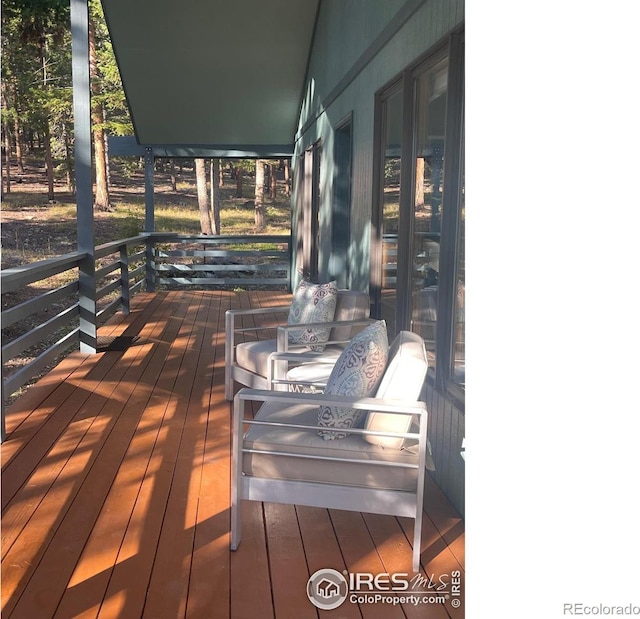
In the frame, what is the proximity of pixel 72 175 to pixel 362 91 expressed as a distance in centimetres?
2231

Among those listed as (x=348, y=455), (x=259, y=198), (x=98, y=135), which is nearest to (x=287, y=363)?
(x=348, y=455)

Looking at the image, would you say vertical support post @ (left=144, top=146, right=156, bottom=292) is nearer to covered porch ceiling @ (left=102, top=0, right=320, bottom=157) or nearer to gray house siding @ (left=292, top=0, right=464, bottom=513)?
covered porch ceiling @ (left=102, top=0, right=320, bottom=157)

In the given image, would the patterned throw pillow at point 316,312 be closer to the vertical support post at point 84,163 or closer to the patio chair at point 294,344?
the patio chair at point 294,344

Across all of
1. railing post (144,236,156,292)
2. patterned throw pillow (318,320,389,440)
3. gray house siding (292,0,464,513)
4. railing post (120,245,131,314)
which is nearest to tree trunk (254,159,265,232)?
railing post (144,236,156,292)

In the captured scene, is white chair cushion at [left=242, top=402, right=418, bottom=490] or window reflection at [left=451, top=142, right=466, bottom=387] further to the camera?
window reflection at [left=451, top=142, right=466, bottom=387]

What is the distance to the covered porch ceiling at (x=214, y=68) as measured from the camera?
811cm

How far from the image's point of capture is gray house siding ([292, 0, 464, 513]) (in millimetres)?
3289

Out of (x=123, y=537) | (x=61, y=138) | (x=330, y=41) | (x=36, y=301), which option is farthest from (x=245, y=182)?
(x=123, y=537)

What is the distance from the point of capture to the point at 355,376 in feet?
9.10

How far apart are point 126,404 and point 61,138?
2094 centimetres

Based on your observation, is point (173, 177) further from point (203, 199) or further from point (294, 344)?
point (294, 344)

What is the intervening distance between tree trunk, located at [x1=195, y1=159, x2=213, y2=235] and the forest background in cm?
3

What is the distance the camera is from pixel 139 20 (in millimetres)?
8148
